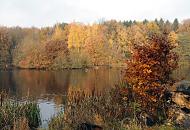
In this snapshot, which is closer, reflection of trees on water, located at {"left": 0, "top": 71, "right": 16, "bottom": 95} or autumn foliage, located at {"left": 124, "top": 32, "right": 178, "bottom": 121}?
autumn foliage, located at {"left": 124, "top": 32, "right": 178, "bottom": 121}

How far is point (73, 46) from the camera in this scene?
9844 centimetres

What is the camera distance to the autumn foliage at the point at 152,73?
581 inches

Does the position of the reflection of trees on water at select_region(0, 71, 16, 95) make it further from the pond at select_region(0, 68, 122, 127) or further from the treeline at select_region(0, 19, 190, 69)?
the treeline at select_region(0, 19, 190, 69)

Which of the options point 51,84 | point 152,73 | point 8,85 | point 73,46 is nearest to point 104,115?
point 152,73

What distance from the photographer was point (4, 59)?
96438mm

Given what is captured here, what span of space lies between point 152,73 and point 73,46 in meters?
84.3

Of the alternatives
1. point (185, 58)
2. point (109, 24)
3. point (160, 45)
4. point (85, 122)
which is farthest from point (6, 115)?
point (109, 24)

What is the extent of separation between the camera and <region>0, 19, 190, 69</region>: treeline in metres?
91.4

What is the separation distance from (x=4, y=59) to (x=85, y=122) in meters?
84.8

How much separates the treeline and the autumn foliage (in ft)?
234

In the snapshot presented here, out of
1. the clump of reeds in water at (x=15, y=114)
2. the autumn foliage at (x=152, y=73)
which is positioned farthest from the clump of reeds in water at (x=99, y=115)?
the clump of reeds in water at (x=15, y=114)

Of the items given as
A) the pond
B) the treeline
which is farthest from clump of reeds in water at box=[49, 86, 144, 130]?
the treeline

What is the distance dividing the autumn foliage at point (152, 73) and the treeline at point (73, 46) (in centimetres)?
7122

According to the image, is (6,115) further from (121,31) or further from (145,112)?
(121,31)
